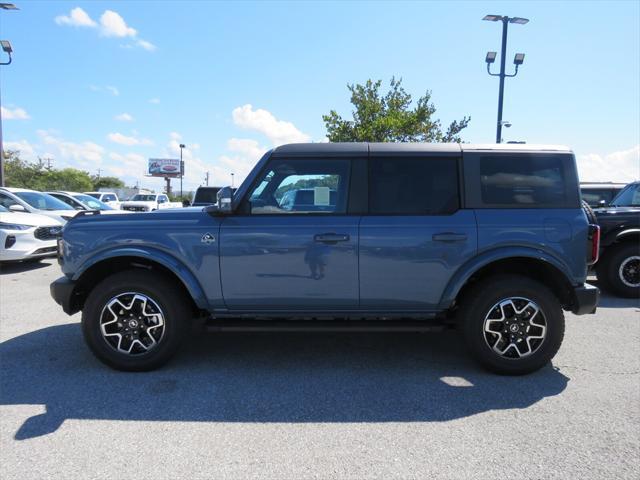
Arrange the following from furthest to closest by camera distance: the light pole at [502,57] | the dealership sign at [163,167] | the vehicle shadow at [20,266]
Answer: the dealership sign at [163,167], the light pole at [502,57], the vehicle shadow at [20,266]

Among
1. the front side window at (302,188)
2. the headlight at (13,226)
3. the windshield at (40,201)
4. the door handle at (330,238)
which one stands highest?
the front side window at (302,188)

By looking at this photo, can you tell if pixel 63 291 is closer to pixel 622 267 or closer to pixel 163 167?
pixel 622 267

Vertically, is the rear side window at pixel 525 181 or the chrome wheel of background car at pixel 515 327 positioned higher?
the rear side window at pixel 525 181

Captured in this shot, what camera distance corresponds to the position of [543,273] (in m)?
3.85

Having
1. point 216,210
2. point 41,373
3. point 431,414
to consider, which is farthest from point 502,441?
point 41,373

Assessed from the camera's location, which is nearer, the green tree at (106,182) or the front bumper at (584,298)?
the front bumper at (584,298)

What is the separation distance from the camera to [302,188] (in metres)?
3.80

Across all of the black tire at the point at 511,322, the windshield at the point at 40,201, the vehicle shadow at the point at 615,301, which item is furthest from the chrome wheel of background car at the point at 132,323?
the windshield at the point at 40,201

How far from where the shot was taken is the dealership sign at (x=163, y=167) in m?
76.6

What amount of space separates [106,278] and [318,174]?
209cm

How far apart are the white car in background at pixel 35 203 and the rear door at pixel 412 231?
8807mm

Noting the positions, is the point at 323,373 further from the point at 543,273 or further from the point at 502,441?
the point at 543,273

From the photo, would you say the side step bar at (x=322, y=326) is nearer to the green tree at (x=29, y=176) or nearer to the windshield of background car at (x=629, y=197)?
the windshield of background car at (x=629, y=197)

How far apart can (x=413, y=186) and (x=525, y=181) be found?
97cm
